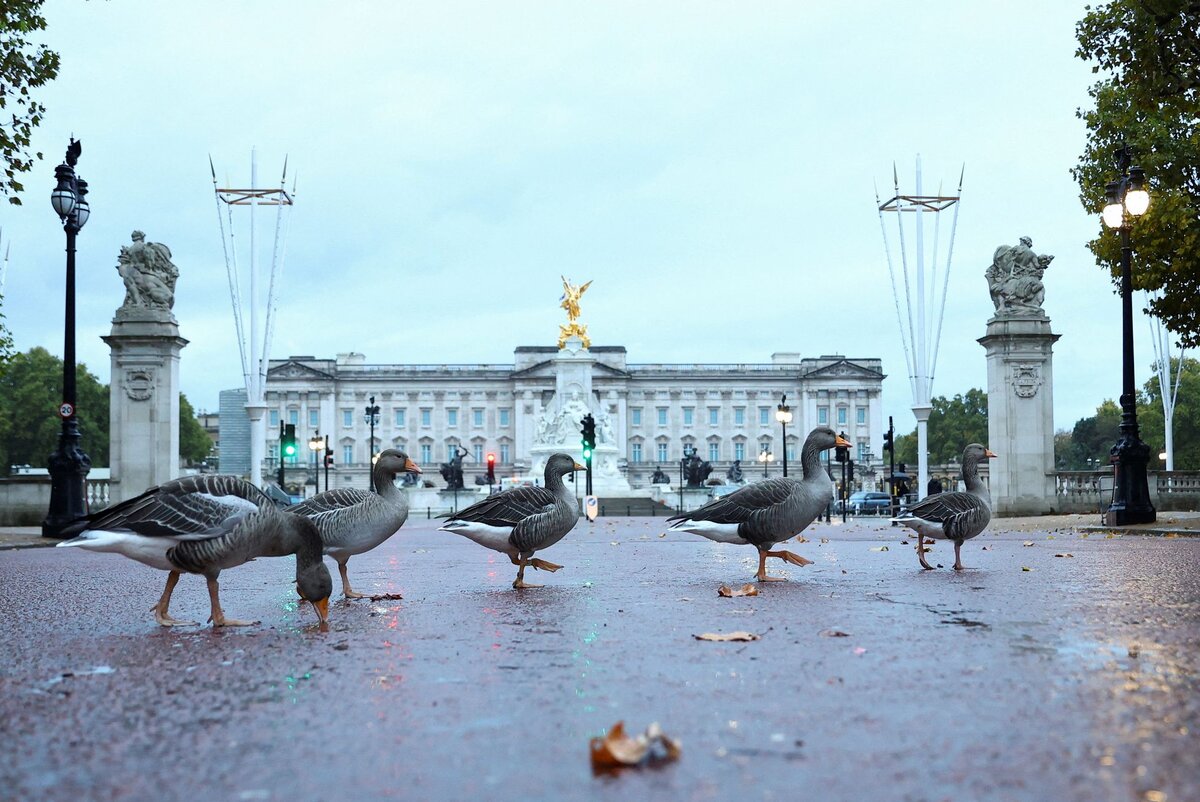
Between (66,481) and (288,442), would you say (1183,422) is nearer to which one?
(288,442)

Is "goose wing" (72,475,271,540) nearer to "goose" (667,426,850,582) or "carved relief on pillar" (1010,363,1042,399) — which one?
"goose" (667,426,850,582)

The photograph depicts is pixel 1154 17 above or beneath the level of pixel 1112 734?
above

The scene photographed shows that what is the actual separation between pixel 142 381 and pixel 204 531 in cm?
2850

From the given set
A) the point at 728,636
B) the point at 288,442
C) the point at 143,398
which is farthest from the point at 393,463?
the point at 288,442

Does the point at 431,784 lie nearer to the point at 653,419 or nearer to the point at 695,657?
the point at 695,657

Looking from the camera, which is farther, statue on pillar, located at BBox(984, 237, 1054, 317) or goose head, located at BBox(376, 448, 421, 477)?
statue on pillar, located at BBox(984, 237, 1054, 317)

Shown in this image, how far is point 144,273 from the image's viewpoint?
33.9 meters

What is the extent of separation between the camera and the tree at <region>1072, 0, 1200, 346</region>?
1692 centimetres

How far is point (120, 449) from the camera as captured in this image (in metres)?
32.8

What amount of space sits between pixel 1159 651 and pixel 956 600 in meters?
2.63

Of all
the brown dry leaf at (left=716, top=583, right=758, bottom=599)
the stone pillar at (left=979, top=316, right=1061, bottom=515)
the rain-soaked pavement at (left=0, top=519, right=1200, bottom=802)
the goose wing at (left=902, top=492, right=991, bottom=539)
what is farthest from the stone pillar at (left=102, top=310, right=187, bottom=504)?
the brown dry leaf at (left=716, top=583, right=758, bottom=599)

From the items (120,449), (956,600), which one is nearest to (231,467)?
(120,449)

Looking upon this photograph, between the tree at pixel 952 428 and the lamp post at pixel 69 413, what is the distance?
395ft

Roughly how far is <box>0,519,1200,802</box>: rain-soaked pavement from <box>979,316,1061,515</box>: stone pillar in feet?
83.5
